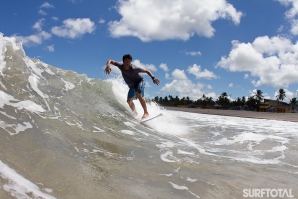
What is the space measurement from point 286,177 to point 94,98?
244 inches

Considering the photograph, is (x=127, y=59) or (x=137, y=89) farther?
(x=137, y=89)

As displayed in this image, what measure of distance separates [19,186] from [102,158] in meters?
1.24

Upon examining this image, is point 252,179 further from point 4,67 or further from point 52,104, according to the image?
point 4,67

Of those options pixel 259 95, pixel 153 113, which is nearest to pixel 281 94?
pixel 259 95

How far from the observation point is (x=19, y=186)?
2197 millimetres

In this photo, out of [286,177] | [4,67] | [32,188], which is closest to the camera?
[32,188]

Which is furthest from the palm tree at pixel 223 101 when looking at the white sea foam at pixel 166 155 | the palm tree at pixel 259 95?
the white sea foam at pixel 166 155

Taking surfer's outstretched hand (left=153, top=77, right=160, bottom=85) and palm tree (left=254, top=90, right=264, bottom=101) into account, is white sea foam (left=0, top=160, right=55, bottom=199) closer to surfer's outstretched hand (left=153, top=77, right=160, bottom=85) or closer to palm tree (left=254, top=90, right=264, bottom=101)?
surfer's outstretched hand (left=153, top=77, right=160, bottom=85)

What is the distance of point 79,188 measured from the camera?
239 centimetres

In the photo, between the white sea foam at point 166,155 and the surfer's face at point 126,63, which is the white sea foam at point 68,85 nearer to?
the surfer's face at point 126,63

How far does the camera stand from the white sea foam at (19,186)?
2097 mm

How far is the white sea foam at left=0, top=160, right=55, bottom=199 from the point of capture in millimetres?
2097

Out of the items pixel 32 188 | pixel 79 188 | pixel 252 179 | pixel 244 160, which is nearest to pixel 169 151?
pixel 244 160

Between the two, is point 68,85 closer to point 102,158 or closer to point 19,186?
point 102,158
